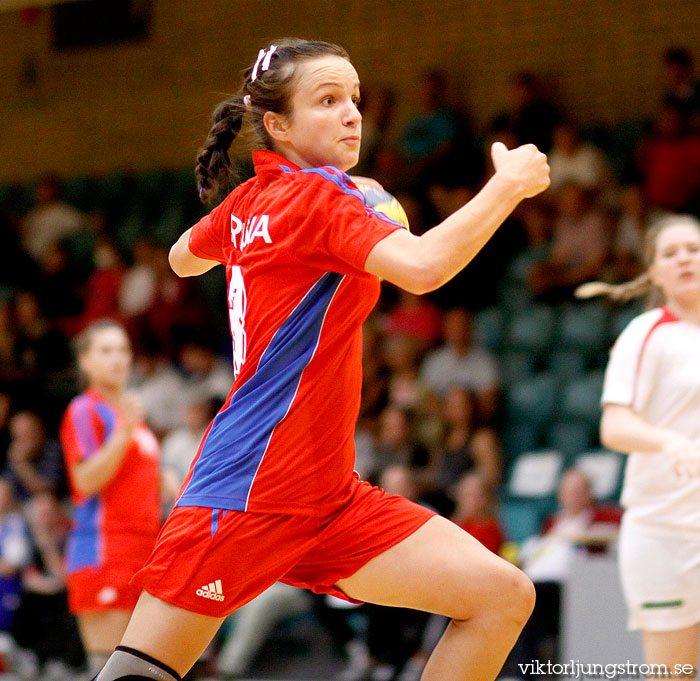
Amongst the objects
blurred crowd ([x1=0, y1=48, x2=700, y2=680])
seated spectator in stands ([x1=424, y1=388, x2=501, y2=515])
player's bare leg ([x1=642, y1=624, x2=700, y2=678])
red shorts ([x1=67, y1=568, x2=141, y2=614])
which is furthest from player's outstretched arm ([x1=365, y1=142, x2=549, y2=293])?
seated spectator in stands ([x1=424, y1=388, x2=501, y2=515])

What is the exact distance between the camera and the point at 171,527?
241 centimetres

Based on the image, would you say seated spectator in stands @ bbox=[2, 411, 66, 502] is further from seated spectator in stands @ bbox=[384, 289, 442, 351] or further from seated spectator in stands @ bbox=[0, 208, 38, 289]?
seated spectator in stands @ bbox=[384, 289, 442, 351]

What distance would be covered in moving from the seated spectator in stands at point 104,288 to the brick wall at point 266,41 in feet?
5.58

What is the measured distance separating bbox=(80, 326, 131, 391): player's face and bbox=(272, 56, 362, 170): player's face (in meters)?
2.26

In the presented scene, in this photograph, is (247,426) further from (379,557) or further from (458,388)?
(458,388)

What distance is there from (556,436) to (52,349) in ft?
13.9

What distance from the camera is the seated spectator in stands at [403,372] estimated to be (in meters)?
7.10

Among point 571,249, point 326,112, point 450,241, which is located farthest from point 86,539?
point 571,249

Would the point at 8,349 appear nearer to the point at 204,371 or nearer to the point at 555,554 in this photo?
the point at 204,371

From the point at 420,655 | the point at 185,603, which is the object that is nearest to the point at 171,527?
the point at 185,603

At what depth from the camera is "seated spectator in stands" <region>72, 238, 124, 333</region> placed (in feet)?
30.2

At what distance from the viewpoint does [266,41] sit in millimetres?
9727

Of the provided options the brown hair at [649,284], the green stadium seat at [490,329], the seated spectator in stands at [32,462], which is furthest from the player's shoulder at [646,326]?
the seated spectator in stands at [32,462]

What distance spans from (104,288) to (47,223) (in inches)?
50.6
